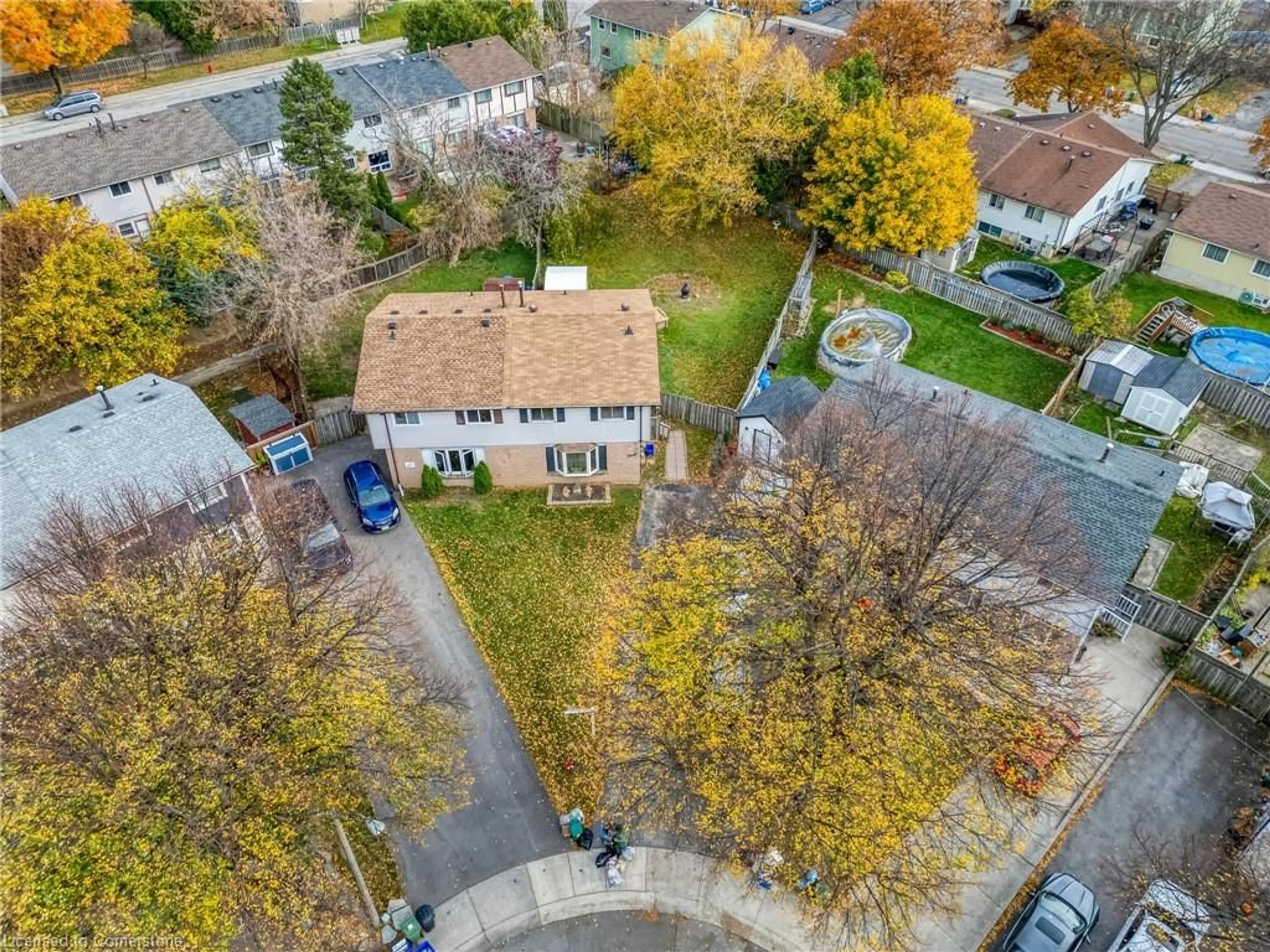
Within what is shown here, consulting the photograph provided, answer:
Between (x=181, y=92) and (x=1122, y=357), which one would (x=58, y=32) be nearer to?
(x=181, y=92)

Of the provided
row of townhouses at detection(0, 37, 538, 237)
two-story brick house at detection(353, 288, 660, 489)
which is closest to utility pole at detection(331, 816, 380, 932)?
two-story brick house at detection(353, 288, 660, 489)

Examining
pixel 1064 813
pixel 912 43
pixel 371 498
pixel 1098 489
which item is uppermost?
pixel 912 43

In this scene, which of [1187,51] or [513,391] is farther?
[1187,51]

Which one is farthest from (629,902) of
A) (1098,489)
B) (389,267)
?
(389,267)

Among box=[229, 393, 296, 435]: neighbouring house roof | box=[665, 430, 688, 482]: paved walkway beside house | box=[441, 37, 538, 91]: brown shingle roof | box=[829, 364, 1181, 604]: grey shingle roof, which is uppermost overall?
box=[441, 37, 538, 91]: brown shingle roof

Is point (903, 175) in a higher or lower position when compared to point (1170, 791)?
higher

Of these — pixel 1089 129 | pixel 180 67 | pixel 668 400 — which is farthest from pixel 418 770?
pixel 180 67

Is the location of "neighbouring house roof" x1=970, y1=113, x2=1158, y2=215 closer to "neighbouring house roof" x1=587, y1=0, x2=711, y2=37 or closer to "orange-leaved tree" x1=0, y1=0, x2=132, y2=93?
"neighbouring house roof" x1=587, y1=0, x2=711, y2=37
